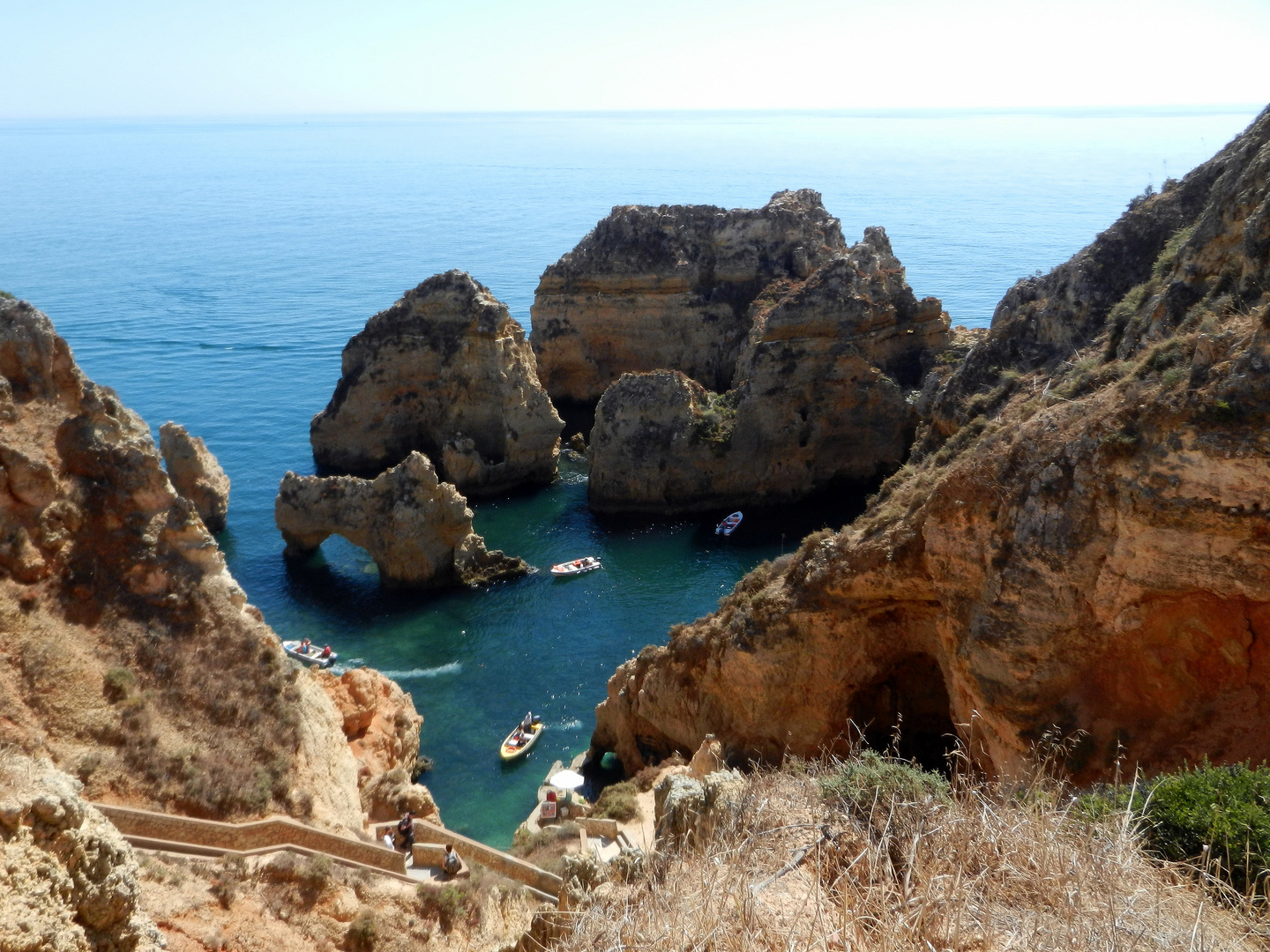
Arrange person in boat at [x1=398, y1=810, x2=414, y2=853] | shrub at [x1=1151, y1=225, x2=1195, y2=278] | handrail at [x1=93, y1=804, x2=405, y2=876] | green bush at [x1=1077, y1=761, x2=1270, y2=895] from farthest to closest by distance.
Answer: shrub at [x1=1151, y1=225, x2=1195, y2=278] < person in boat at [x1=398, y1=810, x2=414, y2=853] < handrail at [x1=93, y1=804, x2=405, y2=876] < green bush at [x1=1077, y1=761, x2=1270, y2=895]

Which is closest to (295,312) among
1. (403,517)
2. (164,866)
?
(403,517)

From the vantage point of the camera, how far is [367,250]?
129m

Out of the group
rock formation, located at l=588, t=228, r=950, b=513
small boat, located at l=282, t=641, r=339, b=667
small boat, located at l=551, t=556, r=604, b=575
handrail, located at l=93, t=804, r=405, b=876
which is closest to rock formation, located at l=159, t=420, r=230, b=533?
small boat, located at l=282, t=641, r=339, b=667

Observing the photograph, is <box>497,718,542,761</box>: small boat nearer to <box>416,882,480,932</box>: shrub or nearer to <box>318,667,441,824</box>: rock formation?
<box>318,667,441,824</box>: rock formation

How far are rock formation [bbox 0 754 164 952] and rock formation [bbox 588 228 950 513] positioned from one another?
1370 inches

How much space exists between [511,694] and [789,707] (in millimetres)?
12680

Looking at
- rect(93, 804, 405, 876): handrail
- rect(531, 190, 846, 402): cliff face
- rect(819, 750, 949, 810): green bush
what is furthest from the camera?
rect(531, 190, 846, 402): cliff face

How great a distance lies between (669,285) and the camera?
56.9 metres

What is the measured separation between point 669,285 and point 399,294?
53.2 meters

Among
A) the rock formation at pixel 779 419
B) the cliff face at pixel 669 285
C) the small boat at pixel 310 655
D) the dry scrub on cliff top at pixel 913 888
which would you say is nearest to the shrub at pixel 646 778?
the dry scrub on cliff top at pixel 913 888

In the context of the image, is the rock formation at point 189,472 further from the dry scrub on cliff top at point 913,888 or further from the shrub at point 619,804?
the dry scrub on cliff top at point 913,888

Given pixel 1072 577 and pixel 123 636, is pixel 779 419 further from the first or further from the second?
pixel 123 636

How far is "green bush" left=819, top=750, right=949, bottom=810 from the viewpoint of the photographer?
11016 mm

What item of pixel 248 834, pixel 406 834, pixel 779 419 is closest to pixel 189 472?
pixel 779 419
